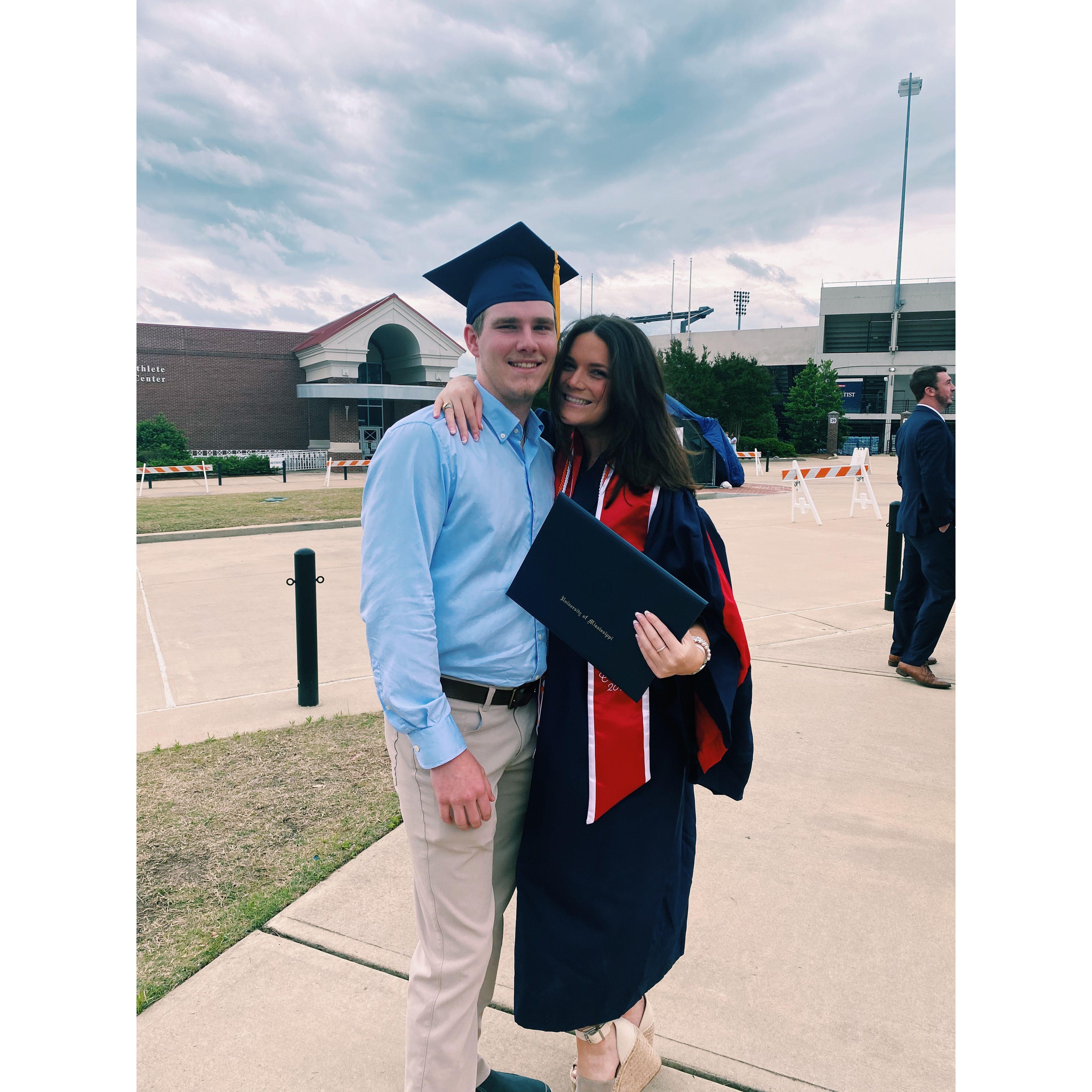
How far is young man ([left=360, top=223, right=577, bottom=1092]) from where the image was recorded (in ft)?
5.55

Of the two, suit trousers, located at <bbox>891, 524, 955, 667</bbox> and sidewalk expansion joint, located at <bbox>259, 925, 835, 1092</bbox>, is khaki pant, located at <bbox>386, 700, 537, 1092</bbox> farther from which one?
suit trousers, located at <bbox>891, 524, 955, 667</bbox>

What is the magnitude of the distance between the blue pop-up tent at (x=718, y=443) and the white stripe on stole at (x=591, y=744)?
0.71 metres

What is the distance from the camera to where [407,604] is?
168 centimetres

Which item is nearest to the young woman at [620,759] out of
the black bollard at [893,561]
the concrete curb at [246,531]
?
the black bollard at [893,561]

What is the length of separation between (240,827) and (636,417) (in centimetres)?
250

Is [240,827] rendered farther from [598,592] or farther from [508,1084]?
[598,592]

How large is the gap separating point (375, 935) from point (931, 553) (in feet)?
13.8

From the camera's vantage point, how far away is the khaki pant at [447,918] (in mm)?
1759

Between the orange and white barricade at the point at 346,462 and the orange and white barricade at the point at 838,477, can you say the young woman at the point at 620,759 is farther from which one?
the orange and white barricade at the point at 346,462

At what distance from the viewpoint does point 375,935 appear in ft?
8.56
